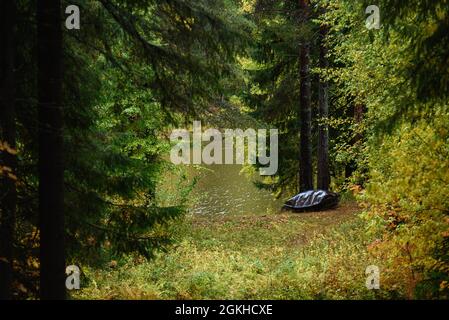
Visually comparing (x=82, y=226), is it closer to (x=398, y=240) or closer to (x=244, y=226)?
(x=398, y=240)

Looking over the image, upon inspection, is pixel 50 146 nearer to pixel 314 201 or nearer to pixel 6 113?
pixel 6 113

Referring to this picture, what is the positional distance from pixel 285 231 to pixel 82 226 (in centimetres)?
920

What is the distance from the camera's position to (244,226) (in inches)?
649

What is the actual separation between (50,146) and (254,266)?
661cm

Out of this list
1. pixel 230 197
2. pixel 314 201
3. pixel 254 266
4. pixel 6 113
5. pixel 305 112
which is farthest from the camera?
pixel 230 197

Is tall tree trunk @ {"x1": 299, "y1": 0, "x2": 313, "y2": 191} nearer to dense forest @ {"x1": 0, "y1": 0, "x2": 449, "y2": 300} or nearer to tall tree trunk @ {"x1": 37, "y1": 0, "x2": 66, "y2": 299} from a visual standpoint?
dense forest @ {"x1": 0, "y1": 0, "x2": 449, "y2": 300}

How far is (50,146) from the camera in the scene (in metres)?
6.18

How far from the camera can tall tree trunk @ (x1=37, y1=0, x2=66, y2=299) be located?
241 inches

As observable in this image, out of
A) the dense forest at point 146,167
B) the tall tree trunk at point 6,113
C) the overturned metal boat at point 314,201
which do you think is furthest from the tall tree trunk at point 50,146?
the overturned metal boat at point 314,201

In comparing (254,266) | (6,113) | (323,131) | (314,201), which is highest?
(323,131)

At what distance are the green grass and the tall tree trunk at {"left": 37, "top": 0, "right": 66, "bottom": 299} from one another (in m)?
2.88

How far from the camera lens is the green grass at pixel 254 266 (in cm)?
942

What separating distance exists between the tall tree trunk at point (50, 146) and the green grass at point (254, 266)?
114 inches

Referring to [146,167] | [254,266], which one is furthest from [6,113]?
[254,266]
